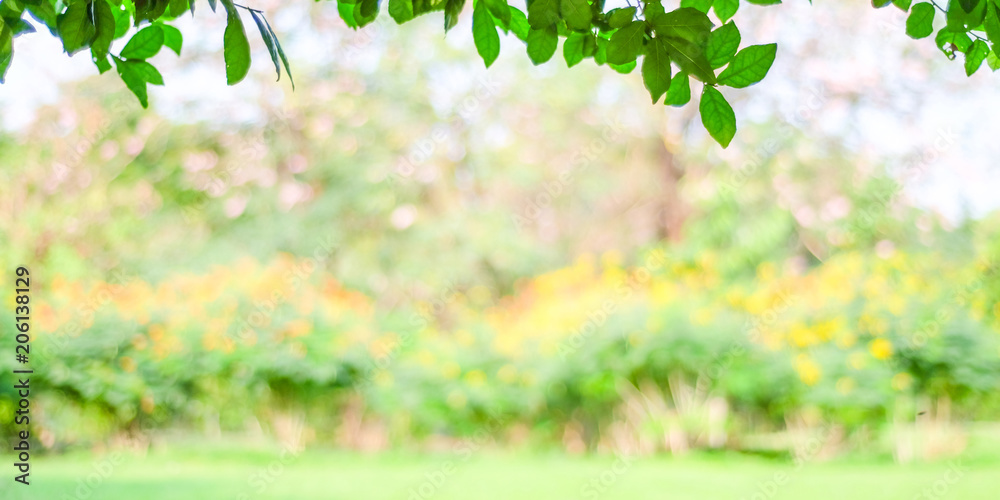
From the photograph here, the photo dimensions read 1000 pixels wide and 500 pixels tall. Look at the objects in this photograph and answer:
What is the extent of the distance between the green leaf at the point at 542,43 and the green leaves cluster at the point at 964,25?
1.41 feet

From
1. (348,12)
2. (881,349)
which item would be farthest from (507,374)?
(348,12)

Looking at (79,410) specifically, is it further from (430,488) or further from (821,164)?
(821,164)

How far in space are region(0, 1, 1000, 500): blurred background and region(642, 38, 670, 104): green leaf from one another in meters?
3.07

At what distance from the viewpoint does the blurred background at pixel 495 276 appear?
171 inches

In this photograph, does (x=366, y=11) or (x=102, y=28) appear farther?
(x=366, y=11)

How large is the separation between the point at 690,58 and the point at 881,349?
4.05 m

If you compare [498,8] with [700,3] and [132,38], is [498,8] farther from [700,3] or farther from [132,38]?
[132,38]

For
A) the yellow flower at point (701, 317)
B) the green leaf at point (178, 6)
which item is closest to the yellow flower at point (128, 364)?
the yellow flower at point (701, 317)

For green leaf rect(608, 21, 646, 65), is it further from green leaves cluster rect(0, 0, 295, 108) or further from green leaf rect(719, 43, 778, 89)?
green leaves cluster rect(0, 0, 295, 108)

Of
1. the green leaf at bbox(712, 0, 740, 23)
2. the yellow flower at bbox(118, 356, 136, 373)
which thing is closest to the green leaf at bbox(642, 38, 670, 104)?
the green leaf at bbox(712, 0, 740, 23)

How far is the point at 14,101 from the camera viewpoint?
584 cm

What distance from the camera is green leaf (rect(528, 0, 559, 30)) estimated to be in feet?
2.84

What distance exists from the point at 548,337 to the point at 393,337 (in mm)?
1034

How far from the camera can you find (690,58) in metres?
0.79
